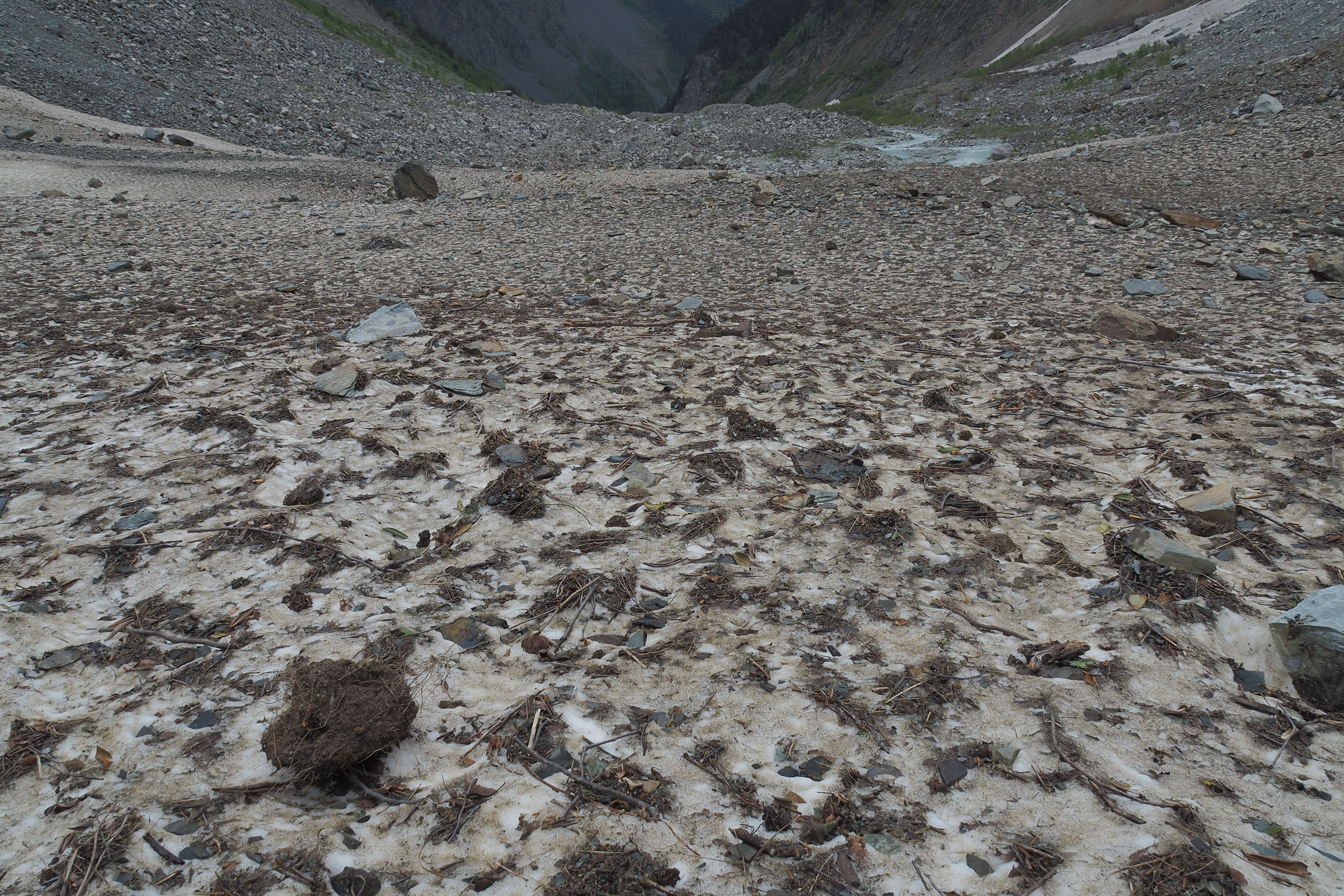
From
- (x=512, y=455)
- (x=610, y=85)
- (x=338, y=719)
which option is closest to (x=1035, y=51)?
(x=512, y=455)

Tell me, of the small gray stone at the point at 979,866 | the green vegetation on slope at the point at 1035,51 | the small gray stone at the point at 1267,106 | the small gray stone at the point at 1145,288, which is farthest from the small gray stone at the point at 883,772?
the green vegetation on slope at the point at 1035,51

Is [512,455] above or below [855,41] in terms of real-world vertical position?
below

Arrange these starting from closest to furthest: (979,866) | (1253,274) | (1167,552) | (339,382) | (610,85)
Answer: (979,866), (1167,552), (339,382), (1253,274), (610,85)

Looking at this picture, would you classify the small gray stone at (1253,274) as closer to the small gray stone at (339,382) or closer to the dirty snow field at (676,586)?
the dirty snow field at (676,586)

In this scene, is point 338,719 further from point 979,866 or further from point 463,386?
point 463,386

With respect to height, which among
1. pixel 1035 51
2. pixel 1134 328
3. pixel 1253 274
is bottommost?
pixel 1134 328

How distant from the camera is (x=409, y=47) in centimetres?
5878

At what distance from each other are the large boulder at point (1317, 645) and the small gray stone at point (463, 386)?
5.45 m

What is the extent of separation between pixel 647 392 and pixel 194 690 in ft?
13.3

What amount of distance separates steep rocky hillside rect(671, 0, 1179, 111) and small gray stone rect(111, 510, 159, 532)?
58.0 meters

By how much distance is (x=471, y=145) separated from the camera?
31.2 metres

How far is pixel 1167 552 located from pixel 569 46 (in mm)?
179574

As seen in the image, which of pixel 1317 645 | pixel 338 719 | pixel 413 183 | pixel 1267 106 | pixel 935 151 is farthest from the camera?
pixel 935 151

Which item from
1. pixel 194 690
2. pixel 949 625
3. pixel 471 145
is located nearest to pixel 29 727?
pixel 194 690
